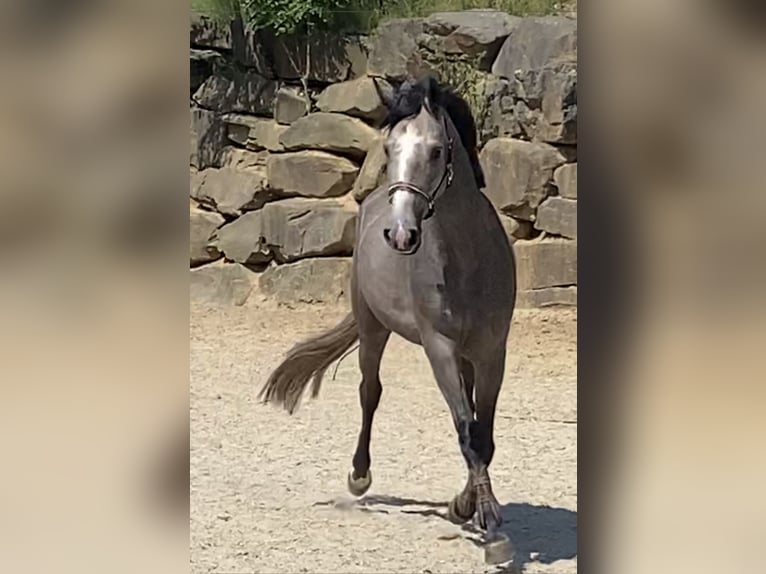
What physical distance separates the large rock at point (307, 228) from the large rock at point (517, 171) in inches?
18.3

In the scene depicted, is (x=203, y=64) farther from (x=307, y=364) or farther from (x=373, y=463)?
(x=373, y=463)

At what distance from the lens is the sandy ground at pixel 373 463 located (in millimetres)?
3545

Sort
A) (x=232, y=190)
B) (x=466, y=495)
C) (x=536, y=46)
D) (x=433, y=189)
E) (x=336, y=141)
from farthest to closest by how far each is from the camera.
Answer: (x=232, y=190) → (x=336, y=141) → (x=536, y=46) → (x=466, y=495) → (x=433, y=189)

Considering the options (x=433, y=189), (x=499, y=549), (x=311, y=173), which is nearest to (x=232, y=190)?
(x=311, y=173)

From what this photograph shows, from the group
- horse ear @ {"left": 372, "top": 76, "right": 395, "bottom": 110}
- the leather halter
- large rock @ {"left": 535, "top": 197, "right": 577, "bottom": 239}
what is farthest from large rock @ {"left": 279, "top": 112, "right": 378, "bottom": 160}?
large rock @ {"left": 535, "top": 197, "right": 577, "bottom": 239}

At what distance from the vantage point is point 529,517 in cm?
353

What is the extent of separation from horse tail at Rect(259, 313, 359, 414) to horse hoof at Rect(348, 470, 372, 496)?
0.29 m

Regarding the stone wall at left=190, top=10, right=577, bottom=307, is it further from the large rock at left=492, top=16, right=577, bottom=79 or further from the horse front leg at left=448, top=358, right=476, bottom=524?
the horse front leg at left=448, top=358, right=476, bottom=524

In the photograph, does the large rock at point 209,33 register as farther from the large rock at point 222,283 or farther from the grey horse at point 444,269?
the large rock at point 222,283

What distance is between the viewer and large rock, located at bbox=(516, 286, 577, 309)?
142 inches

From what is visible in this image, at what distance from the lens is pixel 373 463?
3648 millimetres

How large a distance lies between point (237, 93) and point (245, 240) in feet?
1.63
